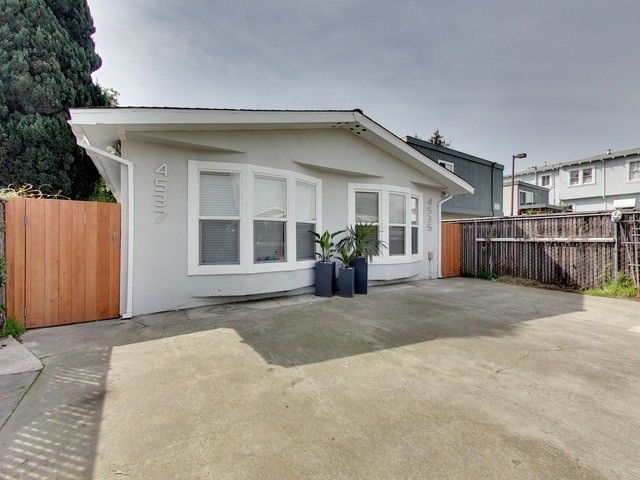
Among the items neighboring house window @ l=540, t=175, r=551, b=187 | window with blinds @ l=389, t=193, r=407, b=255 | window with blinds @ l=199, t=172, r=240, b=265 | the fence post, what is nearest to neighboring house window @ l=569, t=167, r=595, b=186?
neighboring house window @ l=540, t=175, r=551, b=187

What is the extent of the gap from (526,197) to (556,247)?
47.2ft

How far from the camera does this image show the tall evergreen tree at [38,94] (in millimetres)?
7504

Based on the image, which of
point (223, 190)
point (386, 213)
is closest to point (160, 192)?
point (223, 190)

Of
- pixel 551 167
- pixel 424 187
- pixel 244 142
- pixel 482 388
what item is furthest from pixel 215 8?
pixel 551 167

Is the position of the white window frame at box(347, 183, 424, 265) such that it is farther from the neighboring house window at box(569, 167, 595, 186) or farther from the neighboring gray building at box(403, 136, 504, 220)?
the neighboring house window at box(569, 167, 595, 186)

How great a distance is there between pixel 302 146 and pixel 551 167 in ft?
78.7

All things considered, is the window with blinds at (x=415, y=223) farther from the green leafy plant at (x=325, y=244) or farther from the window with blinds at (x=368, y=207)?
the green leafy plant at (x=325, y=244)

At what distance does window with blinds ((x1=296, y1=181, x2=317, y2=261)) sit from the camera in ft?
19.9

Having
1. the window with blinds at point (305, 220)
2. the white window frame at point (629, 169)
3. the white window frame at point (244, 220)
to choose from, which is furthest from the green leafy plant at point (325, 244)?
the white window frame at point (629, 169)

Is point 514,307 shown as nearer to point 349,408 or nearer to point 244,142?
point 349,408

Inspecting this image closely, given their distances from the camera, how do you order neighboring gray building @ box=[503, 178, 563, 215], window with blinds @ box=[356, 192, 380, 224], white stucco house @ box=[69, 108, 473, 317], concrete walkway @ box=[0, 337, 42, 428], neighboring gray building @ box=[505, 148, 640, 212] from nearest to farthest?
1. concrete walkway @ box=[0, 337, 42, 428]
2. white stucco house @ box=[69, 108, 473, 317]
3. window with blinds @ box=[356, 192, 380, 224]
4. neighboring gray building @ box=[505, 148, 640, 212]
5. neighboring gray building @ box=[503, 178, 563, 215]

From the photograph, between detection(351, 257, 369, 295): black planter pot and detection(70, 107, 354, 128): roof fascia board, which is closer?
detection(70, 107, 354, 128): roof fascia board

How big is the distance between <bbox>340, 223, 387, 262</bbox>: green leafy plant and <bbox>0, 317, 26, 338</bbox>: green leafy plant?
17.9 feet

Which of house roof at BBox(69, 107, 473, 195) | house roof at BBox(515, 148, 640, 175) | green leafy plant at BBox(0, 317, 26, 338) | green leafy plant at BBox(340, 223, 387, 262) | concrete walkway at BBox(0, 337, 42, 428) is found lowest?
concrete walkway at BBox(0, 337, 42, 428)
